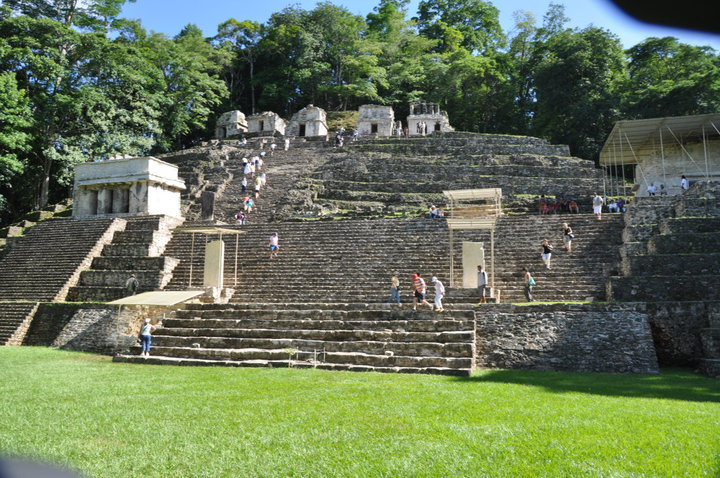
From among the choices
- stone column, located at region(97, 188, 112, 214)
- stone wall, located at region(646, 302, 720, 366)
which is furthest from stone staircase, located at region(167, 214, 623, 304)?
stone column, located at region(97, 188, 112, 214)

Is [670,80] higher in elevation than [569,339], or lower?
higher

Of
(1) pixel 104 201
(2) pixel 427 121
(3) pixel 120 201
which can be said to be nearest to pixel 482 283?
(3) pixel 120 201

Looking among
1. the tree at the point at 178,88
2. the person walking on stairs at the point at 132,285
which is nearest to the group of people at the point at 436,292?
the person walking on stairs at the point at 132,285

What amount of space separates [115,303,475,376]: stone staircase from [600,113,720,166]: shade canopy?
535 inches

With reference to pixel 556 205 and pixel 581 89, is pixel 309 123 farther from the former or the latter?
pixel 556 205

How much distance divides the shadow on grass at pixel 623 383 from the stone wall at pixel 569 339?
0.52 meters

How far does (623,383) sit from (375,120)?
3799 centimetres

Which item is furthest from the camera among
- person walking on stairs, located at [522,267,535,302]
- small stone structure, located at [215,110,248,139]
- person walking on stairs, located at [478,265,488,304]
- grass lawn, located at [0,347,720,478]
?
small stone structure, located at [215,110,248,139]

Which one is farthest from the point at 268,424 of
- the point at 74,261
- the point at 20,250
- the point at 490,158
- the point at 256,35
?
the point at 256,35

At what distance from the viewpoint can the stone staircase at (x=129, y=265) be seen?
736 inches

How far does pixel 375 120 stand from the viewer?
4522 centimetres

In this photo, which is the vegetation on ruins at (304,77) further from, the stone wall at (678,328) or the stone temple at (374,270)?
the stone wall at (678,328)

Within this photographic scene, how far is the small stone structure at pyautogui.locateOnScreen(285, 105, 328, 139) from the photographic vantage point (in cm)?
4591

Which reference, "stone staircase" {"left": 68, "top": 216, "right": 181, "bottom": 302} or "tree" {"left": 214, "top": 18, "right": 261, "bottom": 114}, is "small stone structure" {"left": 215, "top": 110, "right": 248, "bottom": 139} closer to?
"tree" {"left": 214, "top": 18, "right": 261, "bottom": 114}
